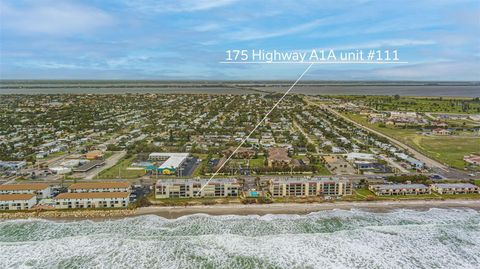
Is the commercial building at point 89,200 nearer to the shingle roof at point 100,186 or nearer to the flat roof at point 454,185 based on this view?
the shingle roof at point 100,186

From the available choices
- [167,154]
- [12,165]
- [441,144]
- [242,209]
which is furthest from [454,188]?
[12,165]

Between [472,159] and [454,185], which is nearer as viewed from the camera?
[454,185]

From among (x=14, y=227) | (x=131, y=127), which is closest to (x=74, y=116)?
(x=131, y=127)

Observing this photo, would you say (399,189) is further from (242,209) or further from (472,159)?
(472,159)

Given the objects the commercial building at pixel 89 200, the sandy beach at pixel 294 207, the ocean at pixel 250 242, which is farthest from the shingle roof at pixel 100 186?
the ocean at pixel 250 242

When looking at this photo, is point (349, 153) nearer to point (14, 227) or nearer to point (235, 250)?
point (235, 250)

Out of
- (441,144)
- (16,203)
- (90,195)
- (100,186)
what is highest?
(441,144)

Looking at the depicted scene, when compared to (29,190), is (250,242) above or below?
below
